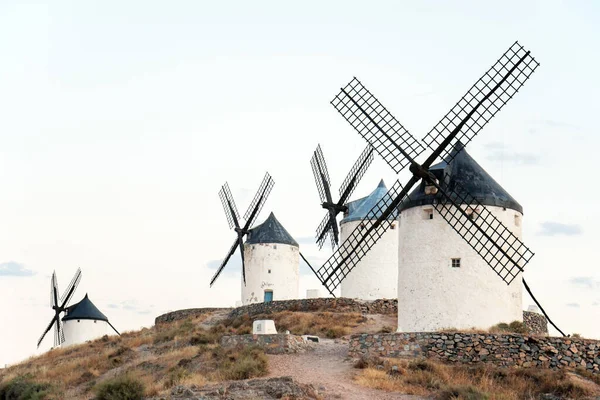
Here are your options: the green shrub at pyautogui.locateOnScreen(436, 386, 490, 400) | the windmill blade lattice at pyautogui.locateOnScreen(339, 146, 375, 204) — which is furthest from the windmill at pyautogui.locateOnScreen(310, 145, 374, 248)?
the green shrub at pyautogui.locateOnScreen(436, 386, 490, 400)

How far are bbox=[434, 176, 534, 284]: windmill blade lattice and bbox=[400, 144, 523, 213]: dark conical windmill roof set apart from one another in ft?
0.84

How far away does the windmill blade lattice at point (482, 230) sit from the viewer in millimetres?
24422

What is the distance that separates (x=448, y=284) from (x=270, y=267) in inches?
688

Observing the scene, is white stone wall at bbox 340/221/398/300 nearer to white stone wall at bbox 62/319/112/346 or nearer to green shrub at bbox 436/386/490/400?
white stone wall at bbox 62/319/112/346

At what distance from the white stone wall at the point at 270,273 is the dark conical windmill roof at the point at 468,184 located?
1603 centimetres

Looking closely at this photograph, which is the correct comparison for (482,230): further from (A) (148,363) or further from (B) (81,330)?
(B) (81,330)

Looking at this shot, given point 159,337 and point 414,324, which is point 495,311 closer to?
point 414,324

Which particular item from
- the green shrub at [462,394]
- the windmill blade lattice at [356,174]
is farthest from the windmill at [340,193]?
the green shrub at [462,394]

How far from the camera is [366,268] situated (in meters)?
36.7

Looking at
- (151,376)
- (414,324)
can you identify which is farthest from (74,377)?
(414,324)

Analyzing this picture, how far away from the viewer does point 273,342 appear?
24594 millimetres

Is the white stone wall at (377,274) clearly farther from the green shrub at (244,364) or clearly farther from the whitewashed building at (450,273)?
the green shrub at (244,364)

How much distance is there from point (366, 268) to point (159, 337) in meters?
9.03

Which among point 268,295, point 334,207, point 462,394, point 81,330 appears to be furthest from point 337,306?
point 81,330
